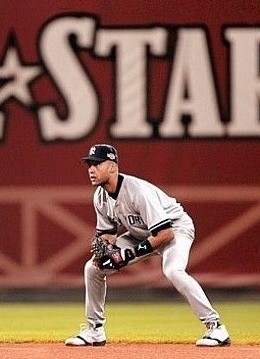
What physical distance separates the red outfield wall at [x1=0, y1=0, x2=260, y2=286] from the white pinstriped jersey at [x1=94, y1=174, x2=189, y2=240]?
4021 millimetres

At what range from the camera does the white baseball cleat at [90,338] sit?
9578 mm

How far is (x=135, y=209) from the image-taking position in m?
9.41

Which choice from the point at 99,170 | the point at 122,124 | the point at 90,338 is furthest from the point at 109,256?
the point at 122,124

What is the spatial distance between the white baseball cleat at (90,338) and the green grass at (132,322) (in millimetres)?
532

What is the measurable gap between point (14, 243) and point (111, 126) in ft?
4.72

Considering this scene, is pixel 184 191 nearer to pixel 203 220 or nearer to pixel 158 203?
pixel 203 220

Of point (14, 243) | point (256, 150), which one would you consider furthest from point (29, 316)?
point (256, 150)

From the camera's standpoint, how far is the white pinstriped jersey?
30.3ft

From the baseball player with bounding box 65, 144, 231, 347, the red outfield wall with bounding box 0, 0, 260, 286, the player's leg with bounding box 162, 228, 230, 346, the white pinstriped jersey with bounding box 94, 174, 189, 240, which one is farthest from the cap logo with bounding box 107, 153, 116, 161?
the red outfield wall with bounding box 0, 0, 260, 286

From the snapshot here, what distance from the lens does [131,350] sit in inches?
368

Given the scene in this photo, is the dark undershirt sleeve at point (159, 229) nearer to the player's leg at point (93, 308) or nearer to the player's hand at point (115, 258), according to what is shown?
the player's hand at point (115, 258)

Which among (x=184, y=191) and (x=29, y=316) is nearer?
(x=29, y=316)

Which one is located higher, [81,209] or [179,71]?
[179,71]

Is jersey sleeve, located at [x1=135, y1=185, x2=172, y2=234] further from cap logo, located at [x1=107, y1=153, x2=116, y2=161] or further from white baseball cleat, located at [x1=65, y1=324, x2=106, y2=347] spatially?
white baseball cleat, located at [x1=65, y1=324, x2=106, y2=347]
